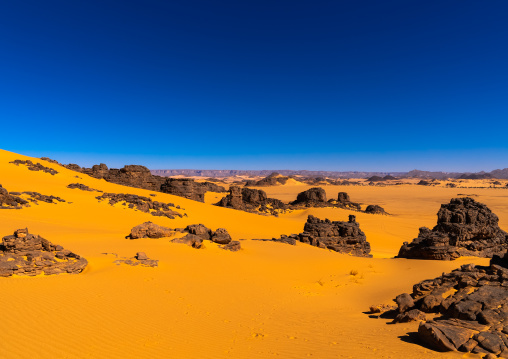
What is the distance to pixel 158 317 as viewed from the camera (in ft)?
22.1

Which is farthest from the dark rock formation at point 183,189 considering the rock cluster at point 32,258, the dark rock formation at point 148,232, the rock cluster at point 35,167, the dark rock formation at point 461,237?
the dark rock formation at point 461,237

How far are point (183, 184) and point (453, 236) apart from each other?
28212 mm

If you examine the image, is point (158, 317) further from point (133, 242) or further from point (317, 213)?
point (317, 213)

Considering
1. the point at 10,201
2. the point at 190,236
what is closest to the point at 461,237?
the point at 190,236

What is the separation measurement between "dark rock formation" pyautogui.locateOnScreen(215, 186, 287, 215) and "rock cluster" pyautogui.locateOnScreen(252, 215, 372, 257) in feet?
53.3

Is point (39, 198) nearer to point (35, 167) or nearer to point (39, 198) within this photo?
point (39, 198)

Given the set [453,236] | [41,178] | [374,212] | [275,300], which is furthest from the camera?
[374,212]

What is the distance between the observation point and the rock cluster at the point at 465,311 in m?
4.72

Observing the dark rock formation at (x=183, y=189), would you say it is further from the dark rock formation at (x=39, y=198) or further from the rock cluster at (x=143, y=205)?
the dark rock formation at (x=39, y=198)

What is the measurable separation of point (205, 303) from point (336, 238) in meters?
12.5

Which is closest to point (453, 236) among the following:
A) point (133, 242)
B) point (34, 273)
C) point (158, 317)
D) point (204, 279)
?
point (204, 279)

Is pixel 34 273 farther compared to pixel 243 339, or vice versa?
pixel 34 273

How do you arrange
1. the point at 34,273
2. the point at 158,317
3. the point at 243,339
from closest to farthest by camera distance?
the point at 243,339 → the point at 158,317 → the point at 34,273

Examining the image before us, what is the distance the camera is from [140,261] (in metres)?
10.6
